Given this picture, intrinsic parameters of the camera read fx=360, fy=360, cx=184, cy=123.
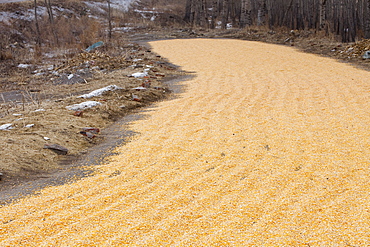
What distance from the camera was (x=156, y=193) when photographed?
268 cm

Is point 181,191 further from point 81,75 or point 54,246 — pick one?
point 81,75

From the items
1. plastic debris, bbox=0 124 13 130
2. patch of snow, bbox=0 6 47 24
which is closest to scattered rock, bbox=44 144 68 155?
plastic debris, bbox=0 124 13 130

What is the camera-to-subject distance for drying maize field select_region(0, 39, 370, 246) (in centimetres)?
214

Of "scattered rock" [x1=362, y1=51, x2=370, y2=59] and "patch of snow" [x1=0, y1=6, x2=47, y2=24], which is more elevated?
"patch of snow" [x1=0, y1=6, x2=47, y2=24]

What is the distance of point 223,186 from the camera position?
276 cm

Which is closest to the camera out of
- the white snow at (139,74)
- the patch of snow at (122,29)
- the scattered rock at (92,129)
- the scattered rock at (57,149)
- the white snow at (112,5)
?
the scattered rock at (57,149)

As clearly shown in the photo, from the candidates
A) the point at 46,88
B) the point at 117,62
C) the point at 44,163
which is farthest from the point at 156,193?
the point at 117,62

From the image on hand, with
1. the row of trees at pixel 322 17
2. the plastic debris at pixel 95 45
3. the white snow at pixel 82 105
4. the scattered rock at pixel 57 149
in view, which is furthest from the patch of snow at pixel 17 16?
the scattered rock at pixel 57 149

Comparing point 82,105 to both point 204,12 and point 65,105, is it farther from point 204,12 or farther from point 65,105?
point 204,12

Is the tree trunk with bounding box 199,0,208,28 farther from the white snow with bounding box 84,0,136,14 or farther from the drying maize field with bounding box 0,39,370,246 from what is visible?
the drying maize field with bounding box 0,39,370,246

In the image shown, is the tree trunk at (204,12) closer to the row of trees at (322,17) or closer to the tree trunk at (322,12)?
the row of trees at (322,17)

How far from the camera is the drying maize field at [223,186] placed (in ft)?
7.02

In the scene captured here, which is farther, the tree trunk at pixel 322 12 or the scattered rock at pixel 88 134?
the tree trunk at pixel 322 12

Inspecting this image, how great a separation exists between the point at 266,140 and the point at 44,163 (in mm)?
2196
